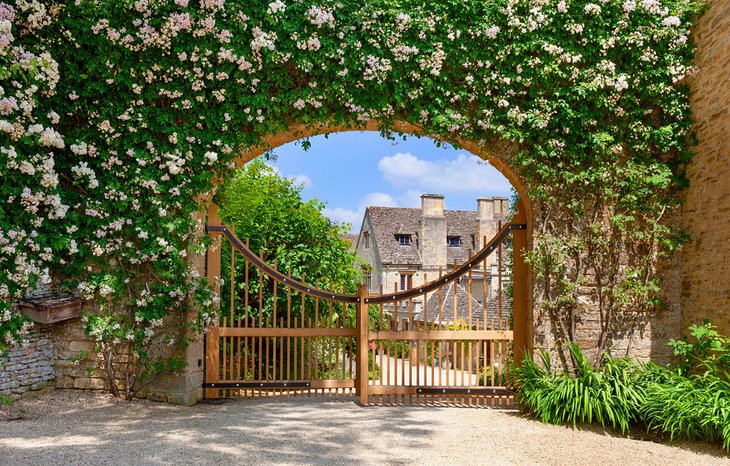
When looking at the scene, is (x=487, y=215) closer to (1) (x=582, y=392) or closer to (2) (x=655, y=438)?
(1) (x=582, y=392)

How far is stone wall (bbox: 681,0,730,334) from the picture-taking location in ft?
19.5

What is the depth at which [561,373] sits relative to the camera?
20.7 feet

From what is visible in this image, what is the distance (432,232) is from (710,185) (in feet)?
70.5

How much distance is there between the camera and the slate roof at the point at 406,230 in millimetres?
27422

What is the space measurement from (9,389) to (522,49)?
20.4 ft

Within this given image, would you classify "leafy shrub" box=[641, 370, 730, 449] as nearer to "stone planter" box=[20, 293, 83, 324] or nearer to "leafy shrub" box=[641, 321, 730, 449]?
"leafy shrub" box=[641, 321, 730, 449]

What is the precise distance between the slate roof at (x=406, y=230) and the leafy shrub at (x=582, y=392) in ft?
68.1

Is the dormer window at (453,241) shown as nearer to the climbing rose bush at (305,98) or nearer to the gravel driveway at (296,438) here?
the climbing rose bush at (305,98)

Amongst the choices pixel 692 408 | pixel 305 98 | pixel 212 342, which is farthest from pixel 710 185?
pixel 212 342

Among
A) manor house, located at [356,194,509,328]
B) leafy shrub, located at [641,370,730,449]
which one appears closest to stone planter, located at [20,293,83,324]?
A: leafy shrub, located at [641,370,730,449]

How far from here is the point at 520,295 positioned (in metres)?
6.81

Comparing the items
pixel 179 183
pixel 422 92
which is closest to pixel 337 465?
pixel 179 183

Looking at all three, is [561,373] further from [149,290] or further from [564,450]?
[149,290]

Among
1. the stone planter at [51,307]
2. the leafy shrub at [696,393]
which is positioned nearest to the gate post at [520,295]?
the leafy shrub at [696,393]
